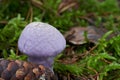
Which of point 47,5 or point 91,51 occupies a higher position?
point 47,5

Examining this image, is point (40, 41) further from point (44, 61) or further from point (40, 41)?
point (44, 61)

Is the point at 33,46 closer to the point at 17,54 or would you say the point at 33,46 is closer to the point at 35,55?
the point at 35,55

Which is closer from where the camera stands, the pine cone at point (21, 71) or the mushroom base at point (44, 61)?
the pine cone at point (21, 71)

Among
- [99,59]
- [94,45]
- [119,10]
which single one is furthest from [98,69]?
[119,10]

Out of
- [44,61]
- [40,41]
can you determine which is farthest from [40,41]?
[44,61]

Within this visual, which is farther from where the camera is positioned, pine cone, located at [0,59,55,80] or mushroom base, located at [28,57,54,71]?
mushroom base, located at [28,57,54,71]
